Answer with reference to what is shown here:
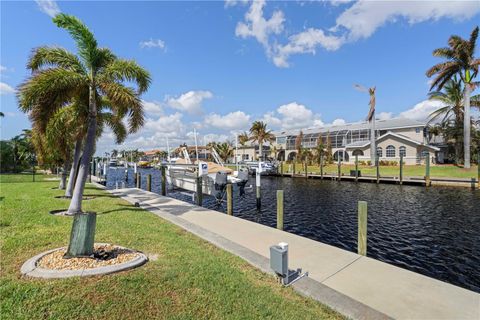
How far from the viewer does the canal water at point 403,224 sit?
8172mm

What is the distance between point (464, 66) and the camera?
31.5 m

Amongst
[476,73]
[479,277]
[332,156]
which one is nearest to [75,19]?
[479,277]

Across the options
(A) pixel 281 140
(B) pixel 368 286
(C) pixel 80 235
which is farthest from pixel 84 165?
(A) pixel 281 140

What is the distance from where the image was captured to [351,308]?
4.19 m

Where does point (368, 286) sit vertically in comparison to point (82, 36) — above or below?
below

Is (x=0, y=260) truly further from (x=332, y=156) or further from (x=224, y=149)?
(x=224, y=149)

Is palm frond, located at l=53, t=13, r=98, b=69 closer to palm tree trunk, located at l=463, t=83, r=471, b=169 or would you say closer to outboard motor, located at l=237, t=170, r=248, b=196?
outboard motor, located at l=237, t=170, r=248, b=196

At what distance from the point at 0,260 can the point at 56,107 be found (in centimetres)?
655

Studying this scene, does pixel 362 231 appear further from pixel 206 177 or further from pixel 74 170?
pixel 206 177

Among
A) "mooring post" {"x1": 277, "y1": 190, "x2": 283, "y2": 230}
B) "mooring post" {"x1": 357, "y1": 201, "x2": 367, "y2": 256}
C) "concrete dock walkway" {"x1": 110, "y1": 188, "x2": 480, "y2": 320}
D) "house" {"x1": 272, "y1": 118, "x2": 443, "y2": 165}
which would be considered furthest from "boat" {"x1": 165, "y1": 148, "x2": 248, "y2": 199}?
"house" {"x1": 272, "y1": 118, "x2": 443, "y2": 165}

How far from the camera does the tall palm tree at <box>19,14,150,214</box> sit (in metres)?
9.19

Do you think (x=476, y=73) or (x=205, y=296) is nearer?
(x=205, y=296)

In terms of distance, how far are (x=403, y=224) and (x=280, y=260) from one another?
34.2 feet

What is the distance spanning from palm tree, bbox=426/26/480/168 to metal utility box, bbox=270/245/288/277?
3580 cm
